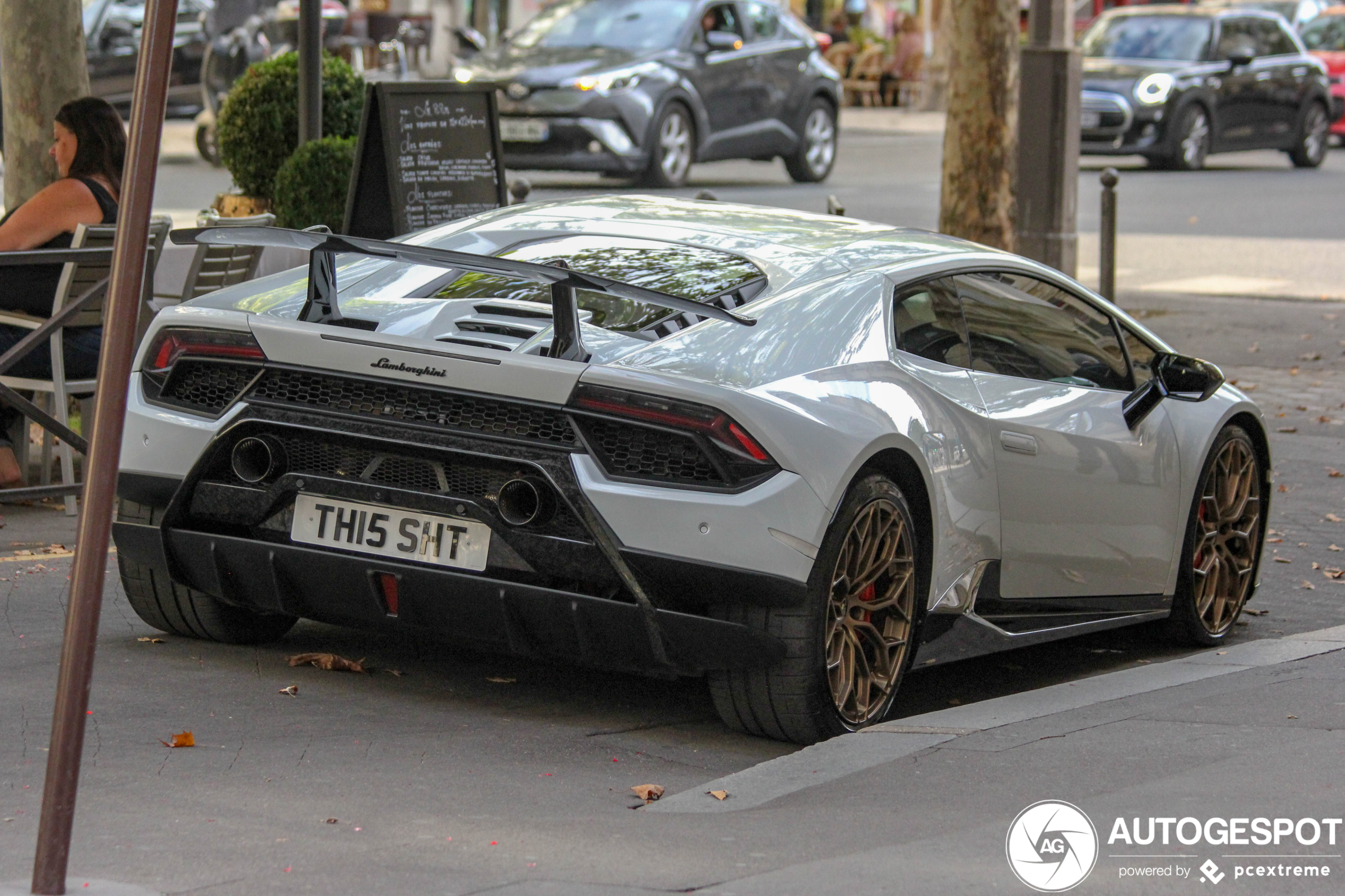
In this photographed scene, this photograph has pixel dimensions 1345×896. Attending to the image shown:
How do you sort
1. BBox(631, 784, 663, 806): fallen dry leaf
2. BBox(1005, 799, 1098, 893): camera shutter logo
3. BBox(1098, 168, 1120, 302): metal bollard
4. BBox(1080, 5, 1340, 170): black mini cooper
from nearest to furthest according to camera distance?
BBox(1005, 799, 1098, 893): camera shutter logo < BBox(631, 784, 663, 806): fallen dry leaf < BBox(1098, 168, 1120, 302): metal bollard < BBox(1080, 5, 1340, 170): black mini cooper

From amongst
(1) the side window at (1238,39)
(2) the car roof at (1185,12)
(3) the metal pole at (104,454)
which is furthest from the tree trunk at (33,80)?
Result: (1) the side window at (1238,39)

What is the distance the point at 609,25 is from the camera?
20625 millimetres

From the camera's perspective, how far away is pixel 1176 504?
6.49 meters

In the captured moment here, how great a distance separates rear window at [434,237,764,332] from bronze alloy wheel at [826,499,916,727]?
749 millimetres

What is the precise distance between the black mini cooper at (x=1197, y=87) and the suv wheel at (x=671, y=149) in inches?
215

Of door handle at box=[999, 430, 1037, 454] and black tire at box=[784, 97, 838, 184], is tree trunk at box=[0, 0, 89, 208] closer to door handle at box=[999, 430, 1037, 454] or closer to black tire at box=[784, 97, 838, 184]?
door handle at box=[999, 430, 1037, 454]

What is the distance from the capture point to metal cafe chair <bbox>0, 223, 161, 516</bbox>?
720 centimetres

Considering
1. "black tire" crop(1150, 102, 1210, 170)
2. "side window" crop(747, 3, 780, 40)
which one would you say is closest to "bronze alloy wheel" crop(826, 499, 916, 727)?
"side window" crop(747, 3, 780, 40)

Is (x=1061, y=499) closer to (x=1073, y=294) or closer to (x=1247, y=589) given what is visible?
(x=1073, y=294)

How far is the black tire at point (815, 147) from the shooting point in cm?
2234

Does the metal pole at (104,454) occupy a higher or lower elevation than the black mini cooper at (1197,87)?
higher

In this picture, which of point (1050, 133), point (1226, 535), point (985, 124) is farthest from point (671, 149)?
point (1226, 535)

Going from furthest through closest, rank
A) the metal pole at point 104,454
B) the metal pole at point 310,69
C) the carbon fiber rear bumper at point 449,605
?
the metal pole at point 310,69
the carbon fiber rear bumper at point 449,605
the metal pole at point 104,454

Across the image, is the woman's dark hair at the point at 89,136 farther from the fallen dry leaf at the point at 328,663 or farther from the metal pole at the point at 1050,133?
the metal pole at the point at 1050,133
